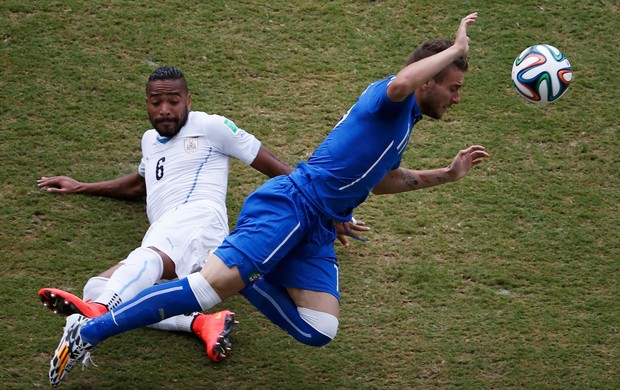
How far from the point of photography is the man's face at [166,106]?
7176 mm

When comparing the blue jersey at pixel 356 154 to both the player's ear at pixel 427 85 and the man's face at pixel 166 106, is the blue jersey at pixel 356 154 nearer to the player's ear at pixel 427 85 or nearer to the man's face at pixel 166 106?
the player's ear at pixel 427 85

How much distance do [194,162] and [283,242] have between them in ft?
4.99

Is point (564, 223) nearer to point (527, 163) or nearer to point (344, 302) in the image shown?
point (527, 163)

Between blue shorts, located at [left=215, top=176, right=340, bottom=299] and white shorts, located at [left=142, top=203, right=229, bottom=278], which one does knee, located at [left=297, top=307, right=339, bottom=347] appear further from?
white shorts, located at [left=142, top=203, right=229, bottom=278]

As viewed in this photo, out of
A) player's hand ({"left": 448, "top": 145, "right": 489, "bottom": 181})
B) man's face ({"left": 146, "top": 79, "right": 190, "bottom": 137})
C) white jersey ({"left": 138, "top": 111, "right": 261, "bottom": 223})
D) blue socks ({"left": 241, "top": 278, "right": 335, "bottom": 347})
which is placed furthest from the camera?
man's face ({"left": 146, "top": 79, "right": 190, "bottom": 137})

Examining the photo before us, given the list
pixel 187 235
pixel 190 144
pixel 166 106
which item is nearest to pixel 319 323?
pixel 187 235

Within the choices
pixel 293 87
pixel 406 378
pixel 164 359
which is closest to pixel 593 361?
pixel 406 378

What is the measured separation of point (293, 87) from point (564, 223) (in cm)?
264

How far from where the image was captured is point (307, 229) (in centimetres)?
596

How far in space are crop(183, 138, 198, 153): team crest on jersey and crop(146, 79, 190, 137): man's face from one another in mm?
111

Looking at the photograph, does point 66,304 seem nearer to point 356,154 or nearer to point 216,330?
point 216,330

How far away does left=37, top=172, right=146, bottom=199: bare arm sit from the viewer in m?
7.69

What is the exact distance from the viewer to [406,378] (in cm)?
652

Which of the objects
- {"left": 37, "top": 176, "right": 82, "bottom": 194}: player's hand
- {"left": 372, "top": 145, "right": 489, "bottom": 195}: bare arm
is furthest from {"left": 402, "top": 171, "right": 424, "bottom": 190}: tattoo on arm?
{"left": 37, "top": 176, "right": 82, "bottom": 194}: player's hand
